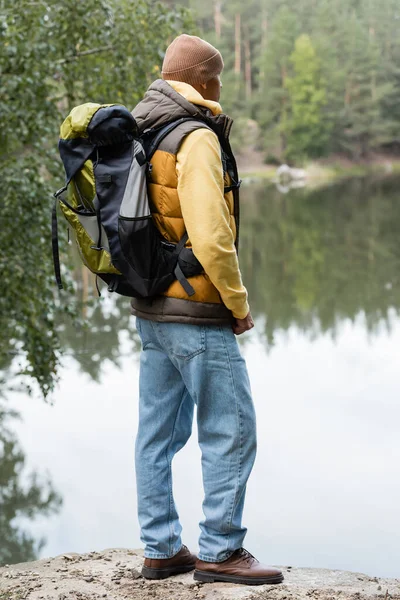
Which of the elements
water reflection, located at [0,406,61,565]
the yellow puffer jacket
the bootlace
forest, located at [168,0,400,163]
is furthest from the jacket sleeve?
forest, located at [168,0,400,163]

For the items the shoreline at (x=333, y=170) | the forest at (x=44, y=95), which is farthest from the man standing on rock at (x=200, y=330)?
the shoreline at (x=333, y=170)

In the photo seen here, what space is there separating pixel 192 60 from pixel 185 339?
2.72 ft

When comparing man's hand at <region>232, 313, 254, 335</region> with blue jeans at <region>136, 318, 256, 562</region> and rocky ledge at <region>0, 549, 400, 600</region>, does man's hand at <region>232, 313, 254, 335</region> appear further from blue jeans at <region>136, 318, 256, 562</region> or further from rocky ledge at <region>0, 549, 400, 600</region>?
rocky ledge at <region>0, 549, 400, 600</region>

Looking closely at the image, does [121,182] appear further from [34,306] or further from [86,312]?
[86,312]

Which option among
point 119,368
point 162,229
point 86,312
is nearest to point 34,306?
point 162,229

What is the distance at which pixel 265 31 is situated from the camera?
49.3 meters

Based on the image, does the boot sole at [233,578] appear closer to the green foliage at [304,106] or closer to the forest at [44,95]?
the forest at [44,95]

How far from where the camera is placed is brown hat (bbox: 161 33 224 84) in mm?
2789

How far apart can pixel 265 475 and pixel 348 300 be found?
8.09 metres

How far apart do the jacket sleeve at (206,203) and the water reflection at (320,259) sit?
909cm

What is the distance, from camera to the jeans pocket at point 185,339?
276 centimetres

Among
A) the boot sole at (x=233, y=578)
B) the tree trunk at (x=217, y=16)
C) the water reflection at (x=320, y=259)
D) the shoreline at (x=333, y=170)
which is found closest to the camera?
the boot sole at (x=233, y=578)

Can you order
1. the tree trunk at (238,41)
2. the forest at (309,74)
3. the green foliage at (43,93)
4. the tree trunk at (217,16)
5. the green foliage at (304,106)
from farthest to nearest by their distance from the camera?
1. the tree trunk at (238,41)
2. the tree trunk at (217,16)
3. the forest at (309,74)
4. the green foliage at (304,106)
5. the green foliage at (43,93)

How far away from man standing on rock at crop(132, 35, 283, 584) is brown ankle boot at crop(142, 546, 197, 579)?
33 millimetres
